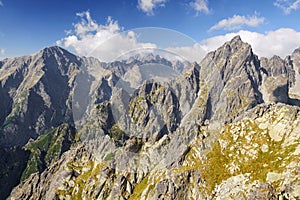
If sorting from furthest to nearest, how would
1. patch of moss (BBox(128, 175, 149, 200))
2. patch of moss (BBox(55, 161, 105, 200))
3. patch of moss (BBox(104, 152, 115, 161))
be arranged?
patch of moss (BBox(104, 152, 115, 161)) < patch of moss (BBox(55, 161, 105, 200)) < patch of moss (BBox(128, 175, 149, 200))

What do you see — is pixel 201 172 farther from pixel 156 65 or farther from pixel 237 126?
pixel 156 65

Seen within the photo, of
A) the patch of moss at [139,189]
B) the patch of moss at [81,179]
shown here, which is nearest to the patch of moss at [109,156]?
the patch of moss at [81,179]

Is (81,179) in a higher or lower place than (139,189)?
higher

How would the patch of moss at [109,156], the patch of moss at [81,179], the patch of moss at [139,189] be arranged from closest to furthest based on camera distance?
the patch of moss at [139,189], the patch of moss at [81,179], the patch of moss at [109,156]

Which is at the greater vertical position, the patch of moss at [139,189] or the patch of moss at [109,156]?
the patch of moss at [109,156]

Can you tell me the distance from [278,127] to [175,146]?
169 ft

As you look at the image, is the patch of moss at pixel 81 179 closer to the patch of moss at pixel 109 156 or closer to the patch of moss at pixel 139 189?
the patch of moss at pixel 109 156

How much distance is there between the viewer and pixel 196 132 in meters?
140

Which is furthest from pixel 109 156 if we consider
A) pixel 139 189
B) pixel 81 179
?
pixel 139 189

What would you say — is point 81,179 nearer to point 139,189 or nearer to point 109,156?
point 109,156

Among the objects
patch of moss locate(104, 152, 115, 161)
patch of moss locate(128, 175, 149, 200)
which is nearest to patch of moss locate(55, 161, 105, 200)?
patch of moss locate(104, 152, 115, 161)

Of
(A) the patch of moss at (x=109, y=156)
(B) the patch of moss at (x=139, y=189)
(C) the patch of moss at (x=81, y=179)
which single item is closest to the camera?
(B) the patch of moss at (x=139, y=189)

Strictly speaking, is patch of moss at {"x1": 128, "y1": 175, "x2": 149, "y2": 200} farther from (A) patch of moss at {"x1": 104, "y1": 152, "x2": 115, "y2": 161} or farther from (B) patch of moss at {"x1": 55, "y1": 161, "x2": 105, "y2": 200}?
(A) patch of moss at {"x1": 104, "y1": 152, "x2": 115, "y2": 161}

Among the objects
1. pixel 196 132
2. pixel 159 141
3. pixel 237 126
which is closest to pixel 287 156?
pixel 237 126
